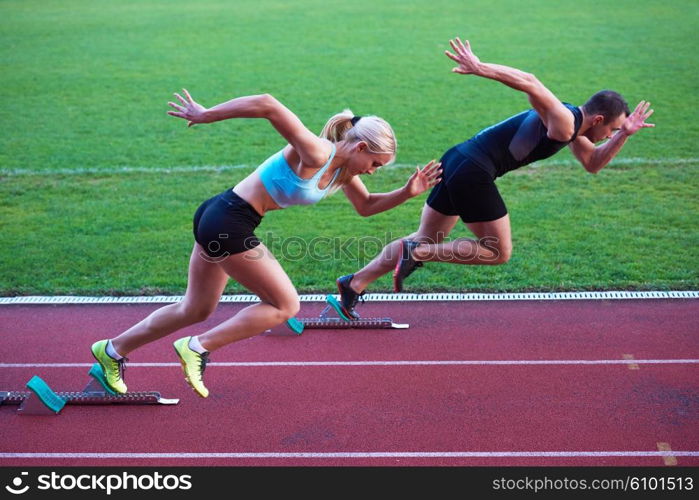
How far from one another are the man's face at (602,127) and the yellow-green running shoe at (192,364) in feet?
9.99

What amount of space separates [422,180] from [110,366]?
231 cm

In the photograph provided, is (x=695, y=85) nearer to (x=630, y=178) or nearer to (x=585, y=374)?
(x=630, y=178)

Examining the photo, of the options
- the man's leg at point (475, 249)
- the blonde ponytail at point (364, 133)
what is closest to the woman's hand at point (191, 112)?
the blonde ponytail at point (364, 133)

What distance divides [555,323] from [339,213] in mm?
3609

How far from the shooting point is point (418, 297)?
743cm

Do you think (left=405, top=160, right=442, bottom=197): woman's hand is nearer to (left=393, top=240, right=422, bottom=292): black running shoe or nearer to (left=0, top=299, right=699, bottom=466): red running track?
(left=393, top=240, right=422, bottom=292): black running shoe

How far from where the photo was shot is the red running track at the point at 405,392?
16.3ft

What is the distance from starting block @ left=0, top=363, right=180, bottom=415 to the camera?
548 cm

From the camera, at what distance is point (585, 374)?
5859 millimetres

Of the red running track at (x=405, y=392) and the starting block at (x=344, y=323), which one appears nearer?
the red running track at (x=405, y=392)

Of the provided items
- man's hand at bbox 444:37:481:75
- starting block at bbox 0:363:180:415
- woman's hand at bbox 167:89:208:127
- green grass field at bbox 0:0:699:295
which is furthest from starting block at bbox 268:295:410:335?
woman's hand at bbox 167:89:208:127

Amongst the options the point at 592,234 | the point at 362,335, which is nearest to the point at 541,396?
the point at 362,335

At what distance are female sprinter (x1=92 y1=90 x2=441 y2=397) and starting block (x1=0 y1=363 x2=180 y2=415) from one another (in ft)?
1.75

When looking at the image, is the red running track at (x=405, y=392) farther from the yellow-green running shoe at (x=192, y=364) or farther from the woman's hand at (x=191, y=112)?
the woman's hand at (x=191, y=112)
